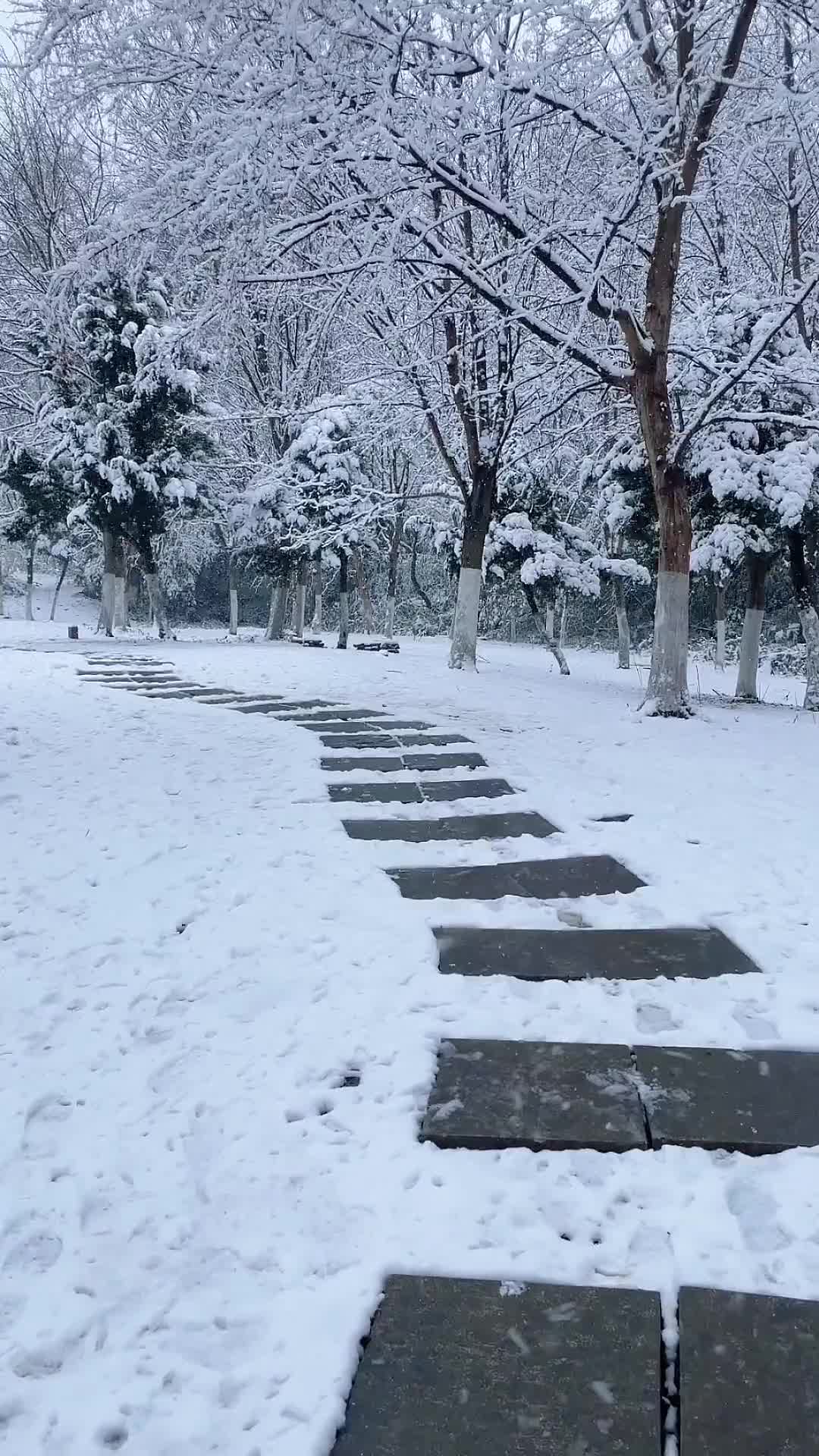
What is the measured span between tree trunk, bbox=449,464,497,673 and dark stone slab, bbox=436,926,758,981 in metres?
9.85

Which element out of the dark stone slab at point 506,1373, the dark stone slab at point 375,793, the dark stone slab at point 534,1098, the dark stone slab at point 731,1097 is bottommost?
the dark stone slab at point 506,1373

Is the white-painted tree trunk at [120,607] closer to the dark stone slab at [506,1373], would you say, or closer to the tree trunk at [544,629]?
the tree trunk at [544,629]

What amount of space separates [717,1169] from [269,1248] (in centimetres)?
91

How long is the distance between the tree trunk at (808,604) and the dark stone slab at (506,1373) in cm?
1027

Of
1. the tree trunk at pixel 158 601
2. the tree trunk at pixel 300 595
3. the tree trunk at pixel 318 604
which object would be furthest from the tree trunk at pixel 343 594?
the tree trunk at pixel 318 604

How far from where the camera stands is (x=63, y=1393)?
4.34 feet

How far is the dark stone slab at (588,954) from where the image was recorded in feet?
8.84

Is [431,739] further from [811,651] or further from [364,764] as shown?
[811,651]

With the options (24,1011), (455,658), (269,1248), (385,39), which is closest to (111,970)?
(24,1011)

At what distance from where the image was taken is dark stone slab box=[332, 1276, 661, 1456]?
47.7 inches

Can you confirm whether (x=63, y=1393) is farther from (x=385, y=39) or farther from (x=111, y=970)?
(x=385, y=39)

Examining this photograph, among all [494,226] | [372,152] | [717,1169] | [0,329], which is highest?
[0,329]

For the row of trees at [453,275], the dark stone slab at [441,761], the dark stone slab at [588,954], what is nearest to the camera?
the dark stone slab at [588,954]

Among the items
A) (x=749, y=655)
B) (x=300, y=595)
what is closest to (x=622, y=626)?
(x=749, y=655)
